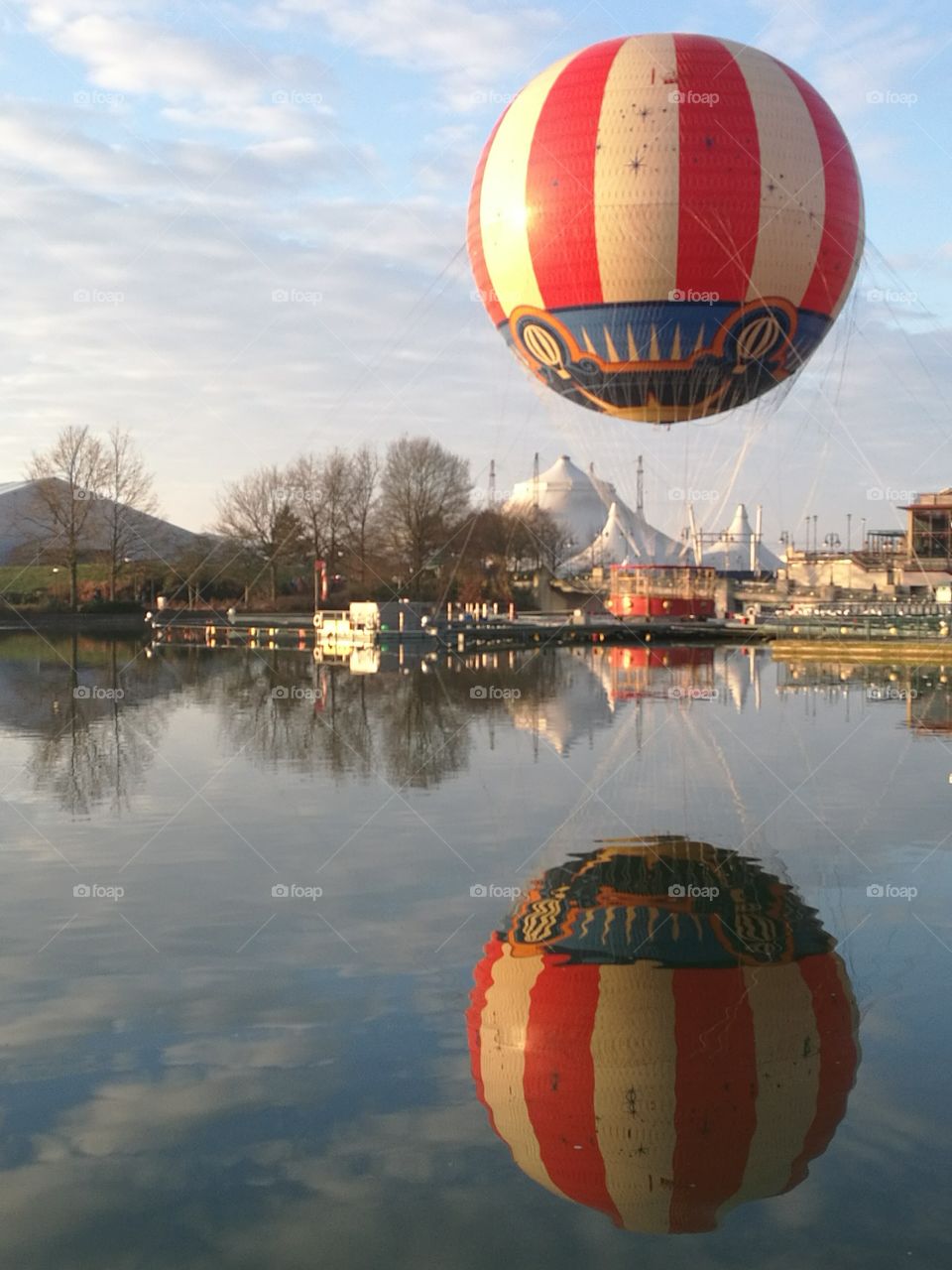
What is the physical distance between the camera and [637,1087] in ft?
26.5

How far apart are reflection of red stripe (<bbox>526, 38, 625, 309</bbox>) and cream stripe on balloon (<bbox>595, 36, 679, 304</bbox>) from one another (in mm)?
278

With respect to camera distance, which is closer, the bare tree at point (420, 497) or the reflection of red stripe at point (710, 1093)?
the reflection of red stripe at point (710, 1093)

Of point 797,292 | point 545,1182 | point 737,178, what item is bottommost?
point 545,1182

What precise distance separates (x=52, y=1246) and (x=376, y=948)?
171 inches

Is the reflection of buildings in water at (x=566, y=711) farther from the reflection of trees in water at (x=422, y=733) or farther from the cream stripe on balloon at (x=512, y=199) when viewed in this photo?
the cream stripe on balloon at (x=512, y=199)

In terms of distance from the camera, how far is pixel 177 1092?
25.5 ft

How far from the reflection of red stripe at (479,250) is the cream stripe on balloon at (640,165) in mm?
4133

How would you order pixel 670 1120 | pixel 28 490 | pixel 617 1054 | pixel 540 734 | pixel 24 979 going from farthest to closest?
pixel 28 490, pixel 540 734, pixel 24 979, pixel 617 1054, pixel 670 1120

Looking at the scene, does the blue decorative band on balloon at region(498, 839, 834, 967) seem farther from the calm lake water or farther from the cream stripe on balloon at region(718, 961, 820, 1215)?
the cream stripe on balloon at region(718, 961, 820, 1215)

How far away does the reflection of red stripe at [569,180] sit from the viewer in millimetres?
31906

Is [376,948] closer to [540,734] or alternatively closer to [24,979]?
[24,979]

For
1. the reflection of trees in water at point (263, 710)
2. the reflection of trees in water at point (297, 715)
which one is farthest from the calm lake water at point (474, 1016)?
the reflection of trees in water at point (297, 715)

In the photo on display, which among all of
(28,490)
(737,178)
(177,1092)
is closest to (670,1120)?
(177,1092)

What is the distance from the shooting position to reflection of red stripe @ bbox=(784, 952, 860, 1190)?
7.36m
